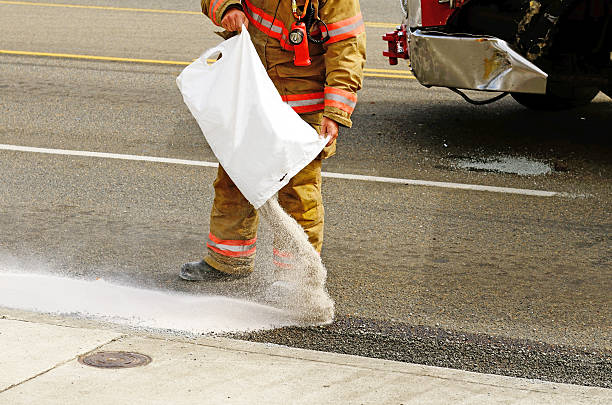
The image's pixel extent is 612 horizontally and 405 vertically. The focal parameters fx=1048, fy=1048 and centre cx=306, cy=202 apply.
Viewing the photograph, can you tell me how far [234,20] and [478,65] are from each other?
2.74 metres

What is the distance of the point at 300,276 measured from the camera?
4805mm

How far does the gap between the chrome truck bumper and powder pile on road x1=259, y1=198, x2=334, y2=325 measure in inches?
105

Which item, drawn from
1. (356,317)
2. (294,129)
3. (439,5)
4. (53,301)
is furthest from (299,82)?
(439,5)

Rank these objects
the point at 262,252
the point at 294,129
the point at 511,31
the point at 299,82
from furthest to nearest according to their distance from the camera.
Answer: the point at 511,31
the point at 262,252
the point at 299,82
the point at 294,129

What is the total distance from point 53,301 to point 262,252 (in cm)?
127

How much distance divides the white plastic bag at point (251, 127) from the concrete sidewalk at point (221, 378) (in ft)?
2.44

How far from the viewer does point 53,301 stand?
4.77 meters

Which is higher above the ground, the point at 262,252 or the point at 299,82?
the point at 299,82

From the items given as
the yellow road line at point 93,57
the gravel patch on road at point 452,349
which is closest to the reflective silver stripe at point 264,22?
the gravel patch on road at point 452,349

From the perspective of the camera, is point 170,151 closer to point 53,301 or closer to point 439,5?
point 439,5

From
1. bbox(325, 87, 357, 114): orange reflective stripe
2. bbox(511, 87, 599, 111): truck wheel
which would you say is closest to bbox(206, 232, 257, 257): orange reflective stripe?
bbox(325, 87, 357, 114): orange reflective stripe

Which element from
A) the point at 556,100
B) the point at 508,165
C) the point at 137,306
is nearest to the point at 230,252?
the point at 137,306

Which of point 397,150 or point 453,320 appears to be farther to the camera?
point 397,150

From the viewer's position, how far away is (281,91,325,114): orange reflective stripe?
479 cm
